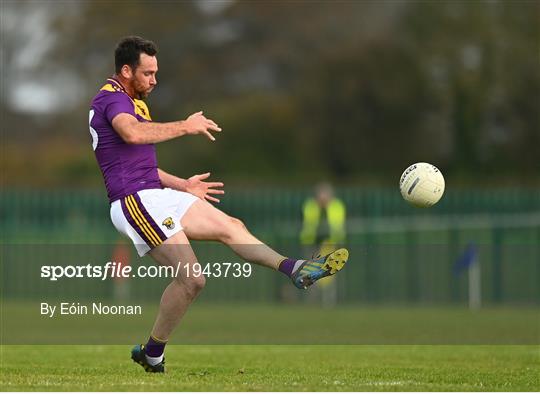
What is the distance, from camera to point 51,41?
44.6 metres

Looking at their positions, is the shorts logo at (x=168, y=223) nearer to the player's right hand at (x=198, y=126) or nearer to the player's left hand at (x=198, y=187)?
the player's left hand at (x=198, y=187)

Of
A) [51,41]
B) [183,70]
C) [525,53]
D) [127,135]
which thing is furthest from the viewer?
[183,70]

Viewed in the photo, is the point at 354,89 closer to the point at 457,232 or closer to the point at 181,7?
the point at 181,7

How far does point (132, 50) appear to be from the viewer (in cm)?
953

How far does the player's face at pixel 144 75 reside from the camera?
955cm

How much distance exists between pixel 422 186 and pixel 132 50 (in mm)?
2534

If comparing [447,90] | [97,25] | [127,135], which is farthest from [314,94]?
[127,135]

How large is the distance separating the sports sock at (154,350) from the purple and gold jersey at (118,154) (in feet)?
3.59

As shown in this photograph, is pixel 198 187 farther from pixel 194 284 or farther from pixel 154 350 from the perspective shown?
pixel 154 350

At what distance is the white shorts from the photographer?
938 centimetres

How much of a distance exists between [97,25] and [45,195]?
1838cm

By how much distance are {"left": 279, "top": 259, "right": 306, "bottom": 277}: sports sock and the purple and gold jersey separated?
3.54 feet

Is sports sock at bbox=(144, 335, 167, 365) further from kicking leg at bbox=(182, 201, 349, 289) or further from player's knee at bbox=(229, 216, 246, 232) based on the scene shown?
player's knee at bbox=(229, 216, 246, 232)

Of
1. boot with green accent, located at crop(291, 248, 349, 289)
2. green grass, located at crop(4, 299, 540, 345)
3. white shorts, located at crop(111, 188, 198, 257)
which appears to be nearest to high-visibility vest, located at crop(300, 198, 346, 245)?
green grass, located at crop(4, 299, 540, 345)
